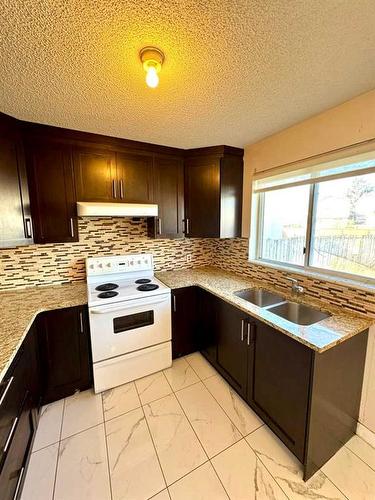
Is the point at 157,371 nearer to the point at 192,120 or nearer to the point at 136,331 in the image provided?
the point at 136,331

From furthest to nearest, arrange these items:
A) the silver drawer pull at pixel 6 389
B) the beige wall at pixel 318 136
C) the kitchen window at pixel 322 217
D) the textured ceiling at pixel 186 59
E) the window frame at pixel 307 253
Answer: the window frame at pixel 307 253 < the kitchen window at pixel 322 217 < the beige wall at pixel 318 136 < the silver drawer pull at pixel 6 389 < the textured ceiling at pixel 186 59

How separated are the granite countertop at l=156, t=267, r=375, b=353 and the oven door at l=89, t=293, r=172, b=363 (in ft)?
1.00

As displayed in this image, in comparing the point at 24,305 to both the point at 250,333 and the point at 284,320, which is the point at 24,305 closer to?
the point at 250,333

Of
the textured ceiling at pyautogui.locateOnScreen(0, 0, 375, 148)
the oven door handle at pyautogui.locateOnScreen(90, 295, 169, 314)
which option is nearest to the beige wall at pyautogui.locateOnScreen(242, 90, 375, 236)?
the textured ceiling at pyautogui.locateOnScreen(0, 0, 375, 148)

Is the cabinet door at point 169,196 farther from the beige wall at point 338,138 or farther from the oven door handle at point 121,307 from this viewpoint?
the beige wall at point 338,138

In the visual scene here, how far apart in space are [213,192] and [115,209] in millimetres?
1077

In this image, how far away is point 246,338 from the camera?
169 cm

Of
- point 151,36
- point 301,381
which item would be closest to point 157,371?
point 301,381

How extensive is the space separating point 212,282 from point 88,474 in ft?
5.51

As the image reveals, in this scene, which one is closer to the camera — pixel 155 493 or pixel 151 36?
pixel 151 36

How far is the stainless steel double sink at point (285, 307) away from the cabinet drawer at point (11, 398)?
167 centimetres

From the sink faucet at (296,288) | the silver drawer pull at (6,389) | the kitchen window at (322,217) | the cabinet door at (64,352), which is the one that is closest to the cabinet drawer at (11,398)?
the silver drawer pull at (6,389)

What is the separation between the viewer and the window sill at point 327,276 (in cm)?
150

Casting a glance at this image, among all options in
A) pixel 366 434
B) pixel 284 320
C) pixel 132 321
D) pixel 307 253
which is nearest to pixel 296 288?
pixel 307 253
